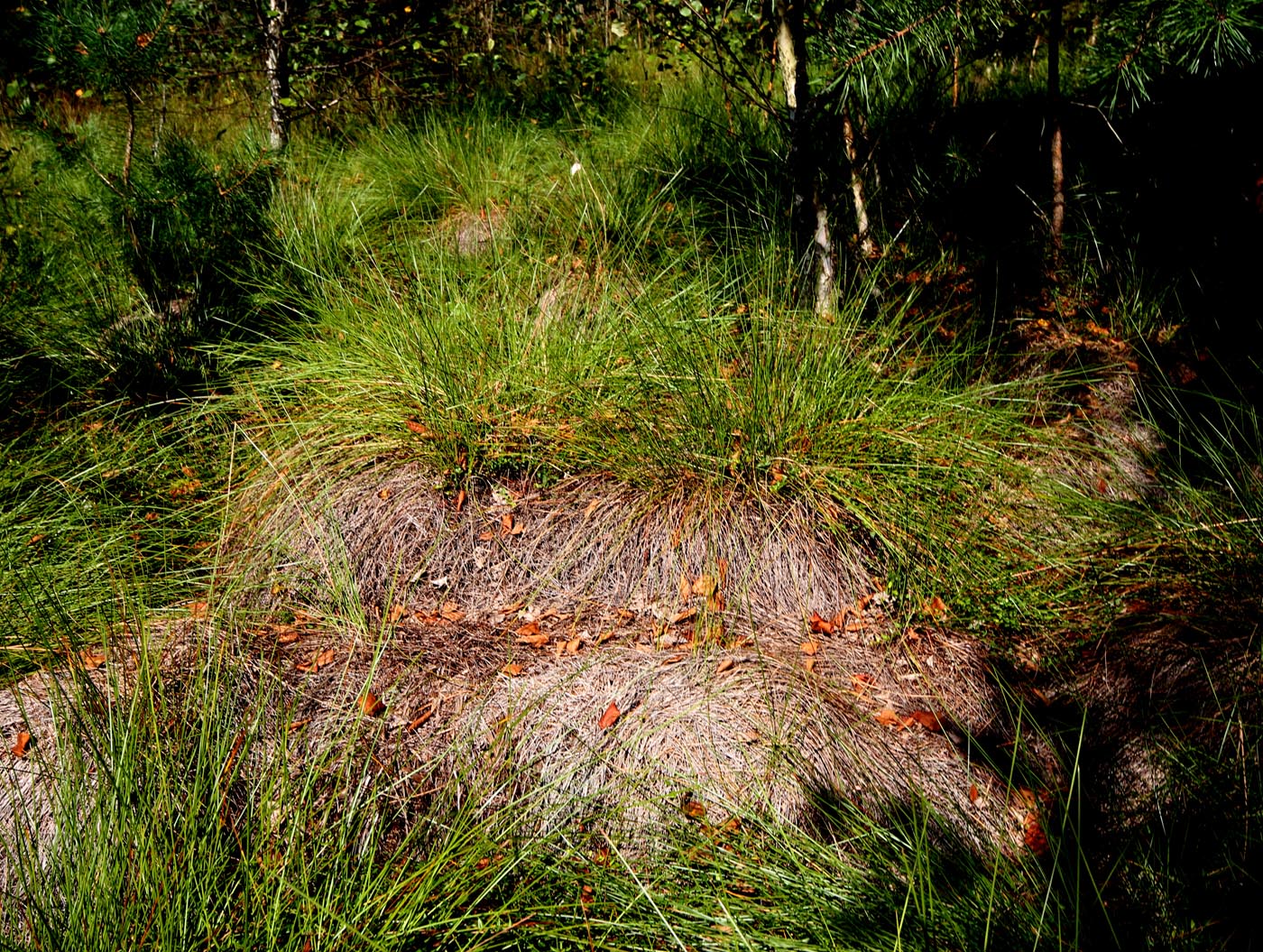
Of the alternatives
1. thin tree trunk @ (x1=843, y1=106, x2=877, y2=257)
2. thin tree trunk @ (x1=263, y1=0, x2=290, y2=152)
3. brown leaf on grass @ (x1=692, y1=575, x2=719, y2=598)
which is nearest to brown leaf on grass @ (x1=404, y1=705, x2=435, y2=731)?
brown leaf on grass @ (x1=692, y1=575, x2=719, y2=598)

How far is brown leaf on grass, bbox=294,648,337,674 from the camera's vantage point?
2.59 m

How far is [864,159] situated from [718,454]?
5.73ft

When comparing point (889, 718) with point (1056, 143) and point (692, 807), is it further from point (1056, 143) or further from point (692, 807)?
point (1056, 143)

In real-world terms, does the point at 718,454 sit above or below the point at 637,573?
above

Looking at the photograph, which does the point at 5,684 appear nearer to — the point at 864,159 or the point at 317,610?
the point at 317,610

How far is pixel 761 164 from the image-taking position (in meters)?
4.28

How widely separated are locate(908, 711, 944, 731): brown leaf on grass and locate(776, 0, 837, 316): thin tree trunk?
1663 millimetres

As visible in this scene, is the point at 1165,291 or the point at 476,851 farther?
the point at 1165,291

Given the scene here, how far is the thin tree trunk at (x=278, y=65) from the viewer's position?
16.3 feet

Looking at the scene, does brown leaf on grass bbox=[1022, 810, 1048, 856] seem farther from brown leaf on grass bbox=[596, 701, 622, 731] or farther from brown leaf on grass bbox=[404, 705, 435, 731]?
brown leaf on grass bbox=[404, 705, 435, 731]

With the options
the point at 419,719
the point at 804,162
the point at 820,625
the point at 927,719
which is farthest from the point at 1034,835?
the point at 804,162

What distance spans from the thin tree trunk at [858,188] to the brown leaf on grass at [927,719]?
219cm

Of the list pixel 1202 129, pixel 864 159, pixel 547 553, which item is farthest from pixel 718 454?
pixel 1202 129

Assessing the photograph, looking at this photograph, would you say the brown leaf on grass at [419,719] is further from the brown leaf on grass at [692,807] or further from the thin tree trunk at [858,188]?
the thin tree trunk at [858,188]
